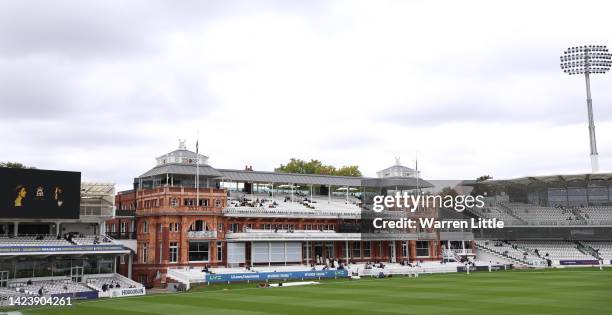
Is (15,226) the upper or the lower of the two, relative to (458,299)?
upper

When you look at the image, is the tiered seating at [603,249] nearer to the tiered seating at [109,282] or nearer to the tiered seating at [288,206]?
the tiered seating at [288,206]

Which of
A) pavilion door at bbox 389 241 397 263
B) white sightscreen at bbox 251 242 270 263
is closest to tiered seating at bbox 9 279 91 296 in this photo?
white sightscreen at bbox 251 242 270 263

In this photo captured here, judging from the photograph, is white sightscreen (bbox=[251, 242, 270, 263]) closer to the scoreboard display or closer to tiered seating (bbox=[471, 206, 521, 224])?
the scoreboard display

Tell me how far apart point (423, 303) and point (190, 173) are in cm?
4026

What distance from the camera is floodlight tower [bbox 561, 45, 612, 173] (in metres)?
97.7

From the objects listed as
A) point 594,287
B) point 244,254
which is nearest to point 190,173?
point 244,254

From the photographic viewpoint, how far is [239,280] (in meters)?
68.5

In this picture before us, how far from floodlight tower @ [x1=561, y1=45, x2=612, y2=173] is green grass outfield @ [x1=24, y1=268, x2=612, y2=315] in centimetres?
4211

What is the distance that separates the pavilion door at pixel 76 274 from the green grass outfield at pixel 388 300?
15.3 metres


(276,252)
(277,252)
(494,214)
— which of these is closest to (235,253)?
(276,252)

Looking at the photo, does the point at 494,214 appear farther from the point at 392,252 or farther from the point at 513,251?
the point at 392,252

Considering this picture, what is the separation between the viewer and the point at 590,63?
97938 millimetres

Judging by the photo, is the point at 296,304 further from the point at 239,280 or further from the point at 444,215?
the point at 444,215

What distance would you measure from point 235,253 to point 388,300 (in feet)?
111
